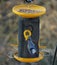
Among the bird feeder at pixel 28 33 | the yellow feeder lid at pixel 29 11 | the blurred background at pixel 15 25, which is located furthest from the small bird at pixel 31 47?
the blurred background at pixel 15 25

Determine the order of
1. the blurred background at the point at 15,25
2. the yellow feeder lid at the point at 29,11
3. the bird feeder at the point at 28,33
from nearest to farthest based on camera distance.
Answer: the yellow feeder lid at the point at 29,11
the bird feeder at the point at 28,33
the blurred background at the point at 15,25

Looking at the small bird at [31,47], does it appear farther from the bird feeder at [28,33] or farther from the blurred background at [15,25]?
the blurred background at [15,25]

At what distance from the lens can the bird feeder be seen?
2494 mm

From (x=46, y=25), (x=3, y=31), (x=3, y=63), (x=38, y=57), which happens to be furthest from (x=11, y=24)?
(x=38, y=57)

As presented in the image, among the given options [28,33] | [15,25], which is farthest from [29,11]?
[15,25]

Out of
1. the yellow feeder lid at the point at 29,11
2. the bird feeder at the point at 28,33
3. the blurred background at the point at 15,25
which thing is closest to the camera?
the yellow feeder lid at the point at 29,11

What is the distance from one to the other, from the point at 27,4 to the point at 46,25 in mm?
2106

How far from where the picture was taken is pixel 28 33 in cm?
255

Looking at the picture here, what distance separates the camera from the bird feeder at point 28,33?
2.49m

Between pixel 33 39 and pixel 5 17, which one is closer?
pixel 33 39

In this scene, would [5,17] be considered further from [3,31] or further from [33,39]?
[33,39]

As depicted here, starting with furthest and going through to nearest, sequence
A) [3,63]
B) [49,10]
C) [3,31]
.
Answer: [49,10] < [3,31] < [3,63]

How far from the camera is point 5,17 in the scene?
4.75 meters

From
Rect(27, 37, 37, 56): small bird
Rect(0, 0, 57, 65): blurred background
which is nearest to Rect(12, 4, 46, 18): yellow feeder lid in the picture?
Rect(27, 37, 37, 56): small bird
